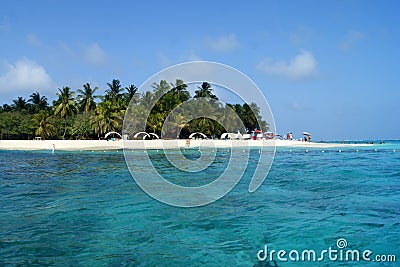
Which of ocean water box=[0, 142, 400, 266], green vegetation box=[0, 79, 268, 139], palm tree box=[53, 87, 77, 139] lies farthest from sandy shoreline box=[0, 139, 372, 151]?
ocean water box=[0, 142, 400, 266]

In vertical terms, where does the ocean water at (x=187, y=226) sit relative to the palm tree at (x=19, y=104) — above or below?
below

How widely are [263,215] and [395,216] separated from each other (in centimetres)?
346

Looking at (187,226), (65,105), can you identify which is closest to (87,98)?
(65,105)

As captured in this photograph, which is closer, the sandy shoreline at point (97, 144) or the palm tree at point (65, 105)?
the sandy shoreline at point (97, 144)

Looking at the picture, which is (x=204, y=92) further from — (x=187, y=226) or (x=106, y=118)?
(x=187, y=226)

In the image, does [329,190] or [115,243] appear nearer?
[115,243]

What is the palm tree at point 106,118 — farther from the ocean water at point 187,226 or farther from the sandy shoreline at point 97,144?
the ocean water at point 187,226

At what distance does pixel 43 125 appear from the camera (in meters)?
60.6

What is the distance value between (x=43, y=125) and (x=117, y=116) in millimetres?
13876

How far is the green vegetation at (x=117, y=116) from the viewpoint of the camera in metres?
54.8

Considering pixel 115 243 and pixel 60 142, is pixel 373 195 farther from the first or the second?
pixel 60 142

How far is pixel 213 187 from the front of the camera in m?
15.0

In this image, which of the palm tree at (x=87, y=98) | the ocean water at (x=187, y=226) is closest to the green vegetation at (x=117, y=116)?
the palm tree at (x=87, y=98)

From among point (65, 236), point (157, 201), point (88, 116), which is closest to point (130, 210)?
point (157, 201)
